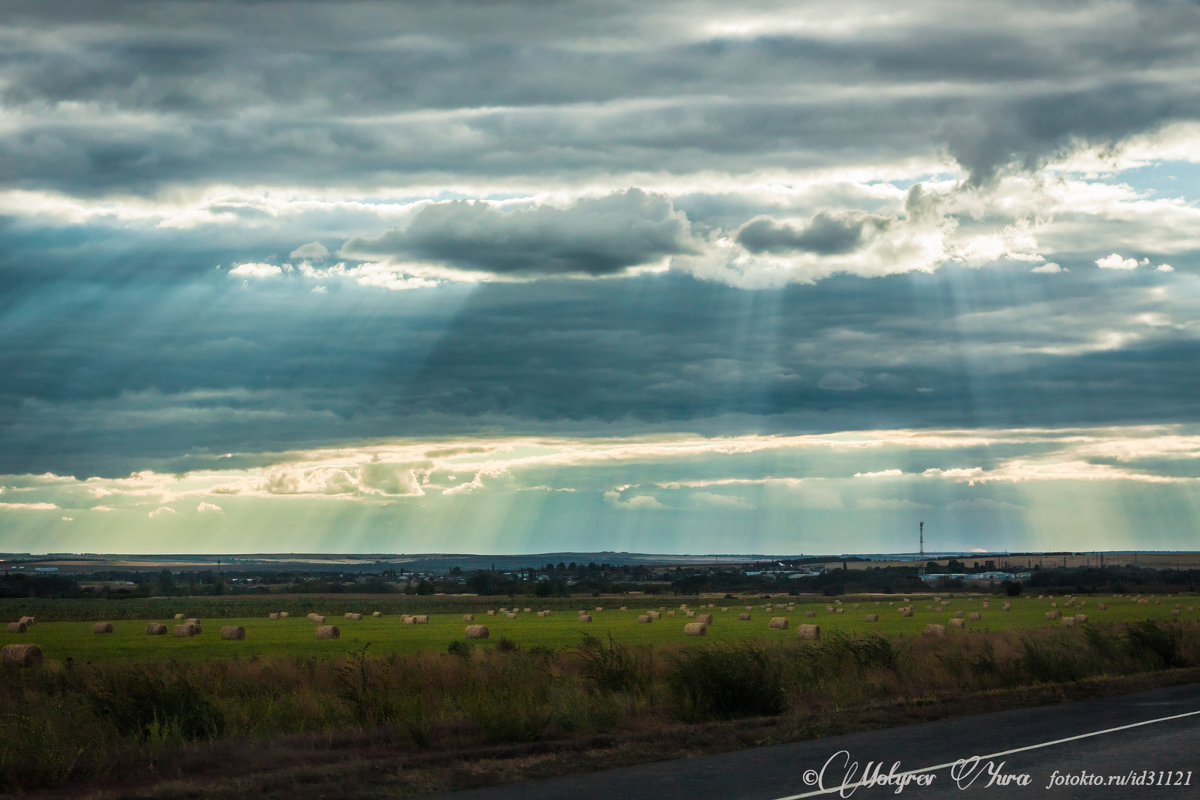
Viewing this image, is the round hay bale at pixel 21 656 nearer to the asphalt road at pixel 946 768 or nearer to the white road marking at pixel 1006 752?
the asphalt road at pixel 946 768

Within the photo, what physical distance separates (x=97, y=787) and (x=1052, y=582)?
653ft

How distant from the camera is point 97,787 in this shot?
17016mm

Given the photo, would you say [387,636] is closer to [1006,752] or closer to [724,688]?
[724,688]

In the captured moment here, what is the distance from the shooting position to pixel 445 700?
992 inches

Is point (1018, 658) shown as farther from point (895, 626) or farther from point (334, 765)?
point (895, 626)

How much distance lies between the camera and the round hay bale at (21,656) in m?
42.0

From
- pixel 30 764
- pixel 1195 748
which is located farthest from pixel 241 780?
pixel 1195 748
